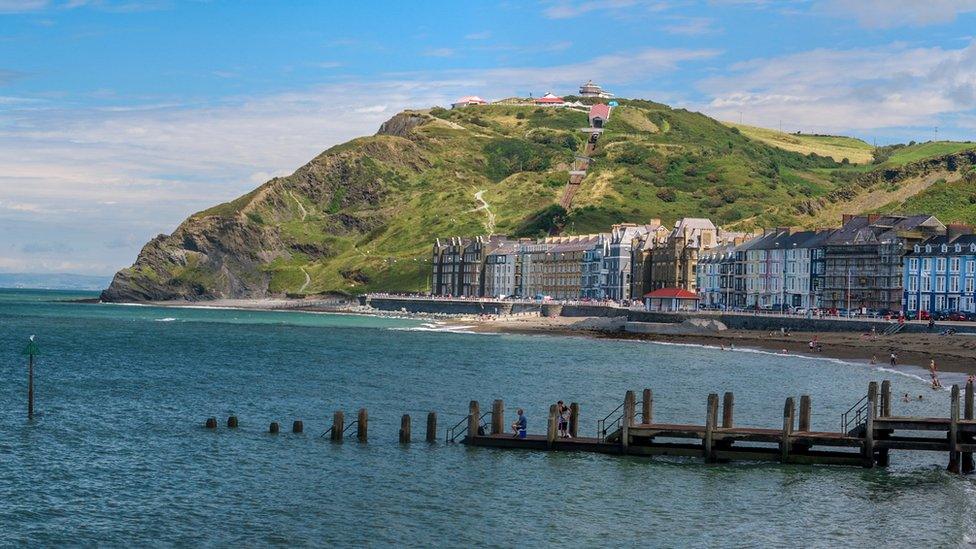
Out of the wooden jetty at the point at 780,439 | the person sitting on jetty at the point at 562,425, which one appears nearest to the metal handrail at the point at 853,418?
the wooden jetty at the point at 780,439

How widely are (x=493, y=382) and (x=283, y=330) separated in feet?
289

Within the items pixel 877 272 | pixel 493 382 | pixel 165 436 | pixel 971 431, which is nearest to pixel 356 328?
pixel 877 272

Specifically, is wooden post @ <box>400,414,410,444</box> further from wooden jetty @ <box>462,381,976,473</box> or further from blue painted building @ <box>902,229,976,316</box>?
blue painted building @ <box>902,229,976,316</box>

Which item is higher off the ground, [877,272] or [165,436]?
[877,272]

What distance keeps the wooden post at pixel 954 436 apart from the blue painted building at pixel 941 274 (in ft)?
319

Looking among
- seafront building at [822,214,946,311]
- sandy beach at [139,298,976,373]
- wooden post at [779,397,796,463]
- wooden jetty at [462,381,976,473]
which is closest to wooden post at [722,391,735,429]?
wooden jetty at [462,381,976,473]

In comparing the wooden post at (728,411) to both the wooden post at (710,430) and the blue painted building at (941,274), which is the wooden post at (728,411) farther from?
the blue painted building at (941,274)

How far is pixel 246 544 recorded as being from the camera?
117 feet

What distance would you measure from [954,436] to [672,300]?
122423 millimetres

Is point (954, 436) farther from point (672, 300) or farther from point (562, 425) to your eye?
point (672, 300)

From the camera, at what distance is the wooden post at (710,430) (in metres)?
47.8

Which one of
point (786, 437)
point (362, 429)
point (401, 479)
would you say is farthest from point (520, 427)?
point (786, 437)

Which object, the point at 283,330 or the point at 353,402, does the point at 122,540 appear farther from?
the point at 283,330

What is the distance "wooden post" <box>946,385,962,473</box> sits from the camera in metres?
45.9
